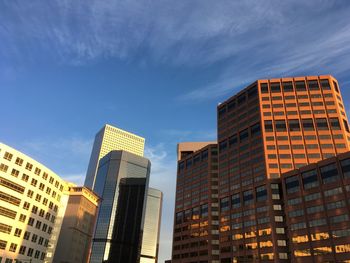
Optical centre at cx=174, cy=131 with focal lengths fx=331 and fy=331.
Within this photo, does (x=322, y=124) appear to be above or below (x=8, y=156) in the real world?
above

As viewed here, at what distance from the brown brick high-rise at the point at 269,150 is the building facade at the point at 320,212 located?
8.65 metres

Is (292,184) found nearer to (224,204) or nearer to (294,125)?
(294,125)

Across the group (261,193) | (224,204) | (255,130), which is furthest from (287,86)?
(224,204)

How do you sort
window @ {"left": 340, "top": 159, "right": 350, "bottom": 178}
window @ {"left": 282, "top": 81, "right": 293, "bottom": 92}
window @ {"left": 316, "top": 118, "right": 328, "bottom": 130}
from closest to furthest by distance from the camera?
window @ {"left": 340, "top": 159, "right": 350, "bottom": 178}, window @ {"left": 316, "top": 118, "right": 328, "bottom": 130}, window @ {"left": 282, "top": 81, "right": 293, "bottom": 92}

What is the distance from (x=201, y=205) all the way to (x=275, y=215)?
72.5 m

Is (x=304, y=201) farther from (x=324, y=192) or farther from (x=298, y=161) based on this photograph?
(x=298, y=161)

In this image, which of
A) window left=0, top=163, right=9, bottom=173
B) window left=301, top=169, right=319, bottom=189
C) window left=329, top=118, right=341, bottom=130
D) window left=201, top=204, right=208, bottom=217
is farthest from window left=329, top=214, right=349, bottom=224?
window left=0, top=163, right=9, bottom=173

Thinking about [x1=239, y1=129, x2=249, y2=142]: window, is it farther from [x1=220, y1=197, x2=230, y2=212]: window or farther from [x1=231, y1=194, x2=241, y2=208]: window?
[x1=220, y1=197, x2=230, y2=212]: window

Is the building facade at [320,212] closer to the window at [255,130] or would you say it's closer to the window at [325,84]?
the window at [255,130]

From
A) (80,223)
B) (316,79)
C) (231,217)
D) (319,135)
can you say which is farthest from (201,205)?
(316,79)

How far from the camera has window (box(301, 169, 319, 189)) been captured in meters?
121

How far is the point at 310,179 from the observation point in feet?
402

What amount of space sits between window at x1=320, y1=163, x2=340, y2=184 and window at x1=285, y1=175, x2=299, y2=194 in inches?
448

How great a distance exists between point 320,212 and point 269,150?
3989 cm
